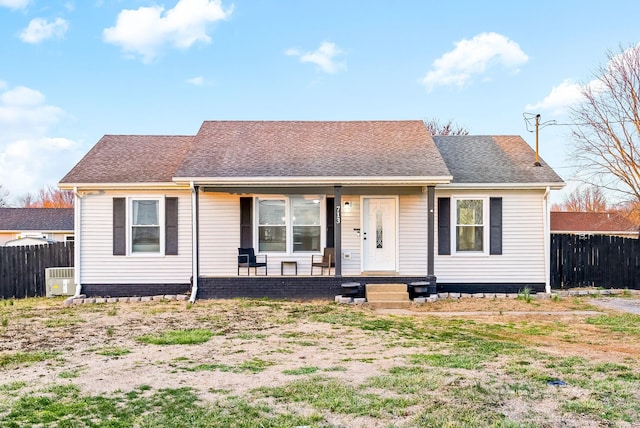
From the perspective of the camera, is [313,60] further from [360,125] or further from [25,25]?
[25,25]

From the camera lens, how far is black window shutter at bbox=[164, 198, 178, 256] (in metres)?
12.1

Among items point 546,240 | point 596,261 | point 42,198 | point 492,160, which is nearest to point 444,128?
point 596,261

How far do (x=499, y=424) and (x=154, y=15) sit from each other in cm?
1531

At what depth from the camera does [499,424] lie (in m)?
3.75

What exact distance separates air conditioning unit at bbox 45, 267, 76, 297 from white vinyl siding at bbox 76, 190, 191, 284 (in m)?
1.25

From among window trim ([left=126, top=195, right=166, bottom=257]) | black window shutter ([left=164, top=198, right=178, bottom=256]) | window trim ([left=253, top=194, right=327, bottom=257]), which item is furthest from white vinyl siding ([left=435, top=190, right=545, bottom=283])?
window trim ([left=126, top=195, right=166, bottom=257])

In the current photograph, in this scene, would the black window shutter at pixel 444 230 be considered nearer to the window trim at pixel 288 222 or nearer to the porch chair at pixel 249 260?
the window trim at pixel 288 222

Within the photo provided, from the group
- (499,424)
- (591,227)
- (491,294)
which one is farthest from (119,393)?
(591,227)

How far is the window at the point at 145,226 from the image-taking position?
39.7 ft

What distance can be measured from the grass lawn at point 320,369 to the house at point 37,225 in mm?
25092

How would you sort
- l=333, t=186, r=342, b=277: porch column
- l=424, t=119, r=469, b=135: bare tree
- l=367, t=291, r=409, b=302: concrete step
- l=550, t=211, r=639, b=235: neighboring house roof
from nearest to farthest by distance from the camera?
l=367, t=291, r=409, b=302: concrete step
l=333, t=186, r=342, b=277: porch column
l=550, t=211, r=639, b=235: neighboring house roof
l=424, t=119, r=469, b=135: bare tree

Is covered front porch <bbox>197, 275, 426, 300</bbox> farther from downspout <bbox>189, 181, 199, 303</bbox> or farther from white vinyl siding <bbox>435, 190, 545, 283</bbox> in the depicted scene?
white vinyl siding <bbox>435, 190, 545, 283</bbox>

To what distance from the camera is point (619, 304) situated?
10805 millimetres

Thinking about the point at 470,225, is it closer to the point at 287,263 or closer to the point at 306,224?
the point at 306,224
